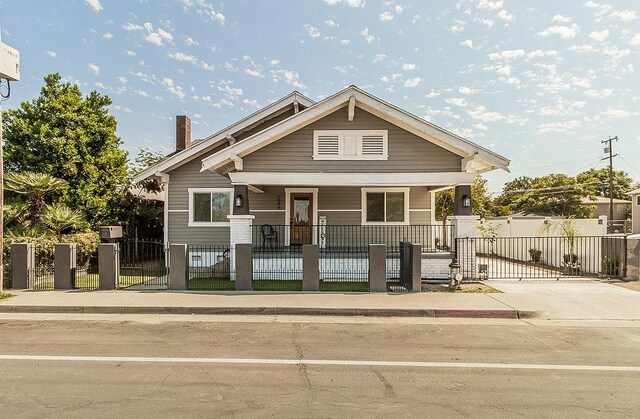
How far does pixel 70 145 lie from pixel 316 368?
1455cm

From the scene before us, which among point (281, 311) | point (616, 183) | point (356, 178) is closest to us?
point (281, 311)

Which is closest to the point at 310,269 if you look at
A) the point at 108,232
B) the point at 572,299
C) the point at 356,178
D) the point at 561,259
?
the point at 356,178

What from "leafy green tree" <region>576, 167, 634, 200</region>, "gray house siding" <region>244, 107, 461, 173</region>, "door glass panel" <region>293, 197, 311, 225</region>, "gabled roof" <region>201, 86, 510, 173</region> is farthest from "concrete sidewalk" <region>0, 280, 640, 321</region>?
"leafy green tree" <region>576, 167, 634, 200</region>

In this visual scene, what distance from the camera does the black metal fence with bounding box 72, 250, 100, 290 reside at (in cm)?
1077

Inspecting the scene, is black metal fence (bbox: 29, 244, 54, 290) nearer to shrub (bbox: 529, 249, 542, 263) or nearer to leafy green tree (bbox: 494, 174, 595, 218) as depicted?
shrub (bbox: 529, 249, 542, 263)

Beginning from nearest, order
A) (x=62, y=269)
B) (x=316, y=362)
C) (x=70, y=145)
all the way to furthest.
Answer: (x=316, y=362)
(x=62, y=269)
(x=70, y=145)

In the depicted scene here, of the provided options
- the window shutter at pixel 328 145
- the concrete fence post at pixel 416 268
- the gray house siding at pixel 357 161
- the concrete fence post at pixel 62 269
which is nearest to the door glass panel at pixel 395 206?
the gray house siding at pixel 357 161

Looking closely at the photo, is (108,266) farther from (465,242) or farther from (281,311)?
(465,242)

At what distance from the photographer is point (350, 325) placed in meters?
7.34

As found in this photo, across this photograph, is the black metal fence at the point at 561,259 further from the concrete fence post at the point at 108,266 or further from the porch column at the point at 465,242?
the concrete fence post at the point at 108,266

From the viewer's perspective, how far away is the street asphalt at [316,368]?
13.0 feet

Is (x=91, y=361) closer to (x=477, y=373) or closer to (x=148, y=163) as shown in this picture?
(x=477, y=373)

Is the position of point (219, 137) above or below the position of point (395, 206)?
above

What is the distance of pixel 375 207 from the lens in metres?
15.1
